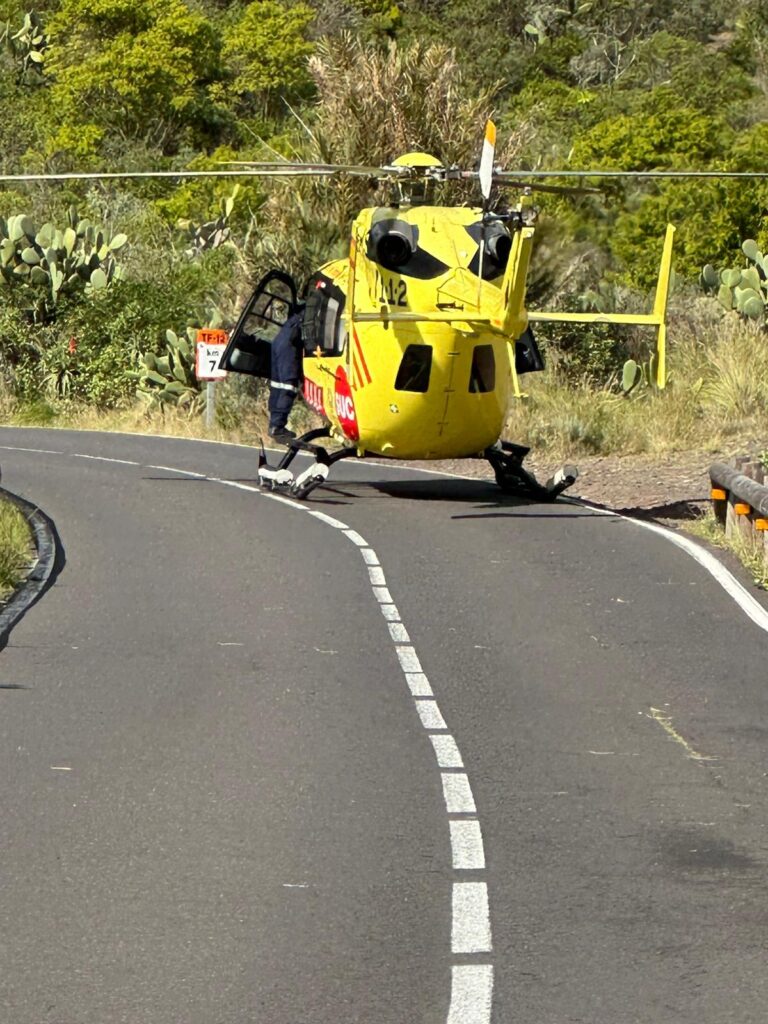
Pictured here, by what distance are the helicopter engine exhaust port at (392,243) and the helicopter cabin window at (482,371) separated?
1.20 m

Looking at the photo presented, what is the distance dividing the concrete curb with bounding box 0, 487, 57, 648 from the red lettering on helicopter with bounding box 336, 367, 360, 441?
336cm

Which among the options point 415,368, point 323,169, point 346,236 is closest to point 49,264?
point 346,236

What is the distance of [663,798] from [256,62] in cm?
7204

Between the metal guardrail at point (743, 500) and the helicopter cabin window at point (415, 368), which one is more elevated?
the helicopter cabin window at point (415, 368)

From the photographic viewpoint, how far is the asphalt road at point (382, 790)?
20.2 ft

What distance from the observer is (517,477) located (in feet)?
67.5

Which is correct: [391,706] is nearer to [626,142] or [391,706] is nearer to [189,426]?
[189,426]

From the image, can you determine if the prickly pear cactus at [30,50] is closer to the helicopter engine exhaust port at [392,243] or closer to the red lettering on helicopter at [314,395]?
the red lettering on helicopter at [314,395]

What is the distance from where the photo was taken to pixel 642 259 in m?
39.0

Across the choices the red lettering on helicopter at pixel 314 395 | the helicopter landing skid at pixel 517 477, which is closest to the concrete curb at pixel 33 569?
the red lettering on helicopter at pixel 314 395

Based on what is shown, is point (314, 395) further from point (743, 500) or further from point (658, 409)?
Result: point (658, 409)

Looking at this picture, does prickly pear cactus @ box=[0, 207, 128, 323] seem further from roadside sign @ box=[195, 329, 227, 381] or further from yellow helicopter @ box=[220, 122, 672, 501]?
yellow helicopter @ box=[220, 122, 672, 501]

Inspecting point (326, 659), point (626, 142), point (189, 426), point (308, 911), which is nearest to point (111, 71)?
point (626, 142)

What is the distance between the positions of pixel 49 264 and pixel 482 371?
2099cm
